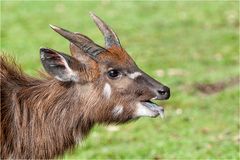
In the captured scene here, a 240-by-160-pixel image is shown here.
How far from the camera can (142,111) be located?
8211 mm

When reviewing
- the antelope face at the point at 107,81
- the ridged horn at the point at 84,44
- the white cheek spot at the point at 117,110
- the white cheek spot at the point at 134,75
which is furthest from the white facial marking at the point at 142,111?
the ridged horn at the point at 84,44

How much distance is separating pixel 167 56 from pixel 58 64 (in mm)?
15627

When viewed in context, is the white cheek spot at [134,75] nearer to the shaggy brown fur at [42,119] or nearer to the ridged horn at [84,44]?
the ridged horn at [84,44]

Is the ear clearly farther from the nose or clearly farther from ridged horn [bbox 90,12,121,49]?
the nose

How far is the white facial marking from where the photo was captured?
26.8 ft

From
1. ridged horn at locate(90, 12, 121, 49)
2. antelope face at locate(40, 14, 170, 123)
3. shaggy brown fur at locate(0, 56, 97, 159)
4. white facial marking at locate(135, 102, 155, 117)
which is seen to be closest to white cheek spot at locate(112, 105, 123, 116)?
antelope face at locate(40, 14, 170, 123)

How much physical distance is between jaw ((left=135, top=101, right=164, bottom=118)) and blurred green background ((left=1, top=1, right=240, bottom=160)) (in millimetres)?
835

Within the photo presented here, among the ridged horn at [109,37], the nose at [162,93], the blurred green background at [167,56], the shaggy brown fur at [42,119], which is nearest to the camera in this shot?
the nose at [162,93]

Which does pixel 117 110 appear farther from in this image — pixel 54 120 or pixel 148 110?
pixel 54 120

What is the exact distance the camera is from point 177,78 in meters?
20.4

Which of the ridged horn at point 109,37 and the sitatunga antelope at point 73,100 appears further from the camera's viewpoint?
the ridged horn at point 109,37

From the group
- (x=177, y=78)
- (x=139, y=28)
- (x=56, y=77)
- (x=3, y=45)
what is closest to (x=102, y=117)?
(x=56, y=77)

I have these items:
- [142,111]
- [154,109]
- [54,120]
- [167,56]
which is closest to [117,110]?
[142,111]

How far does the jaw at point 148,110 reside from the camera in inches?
320
